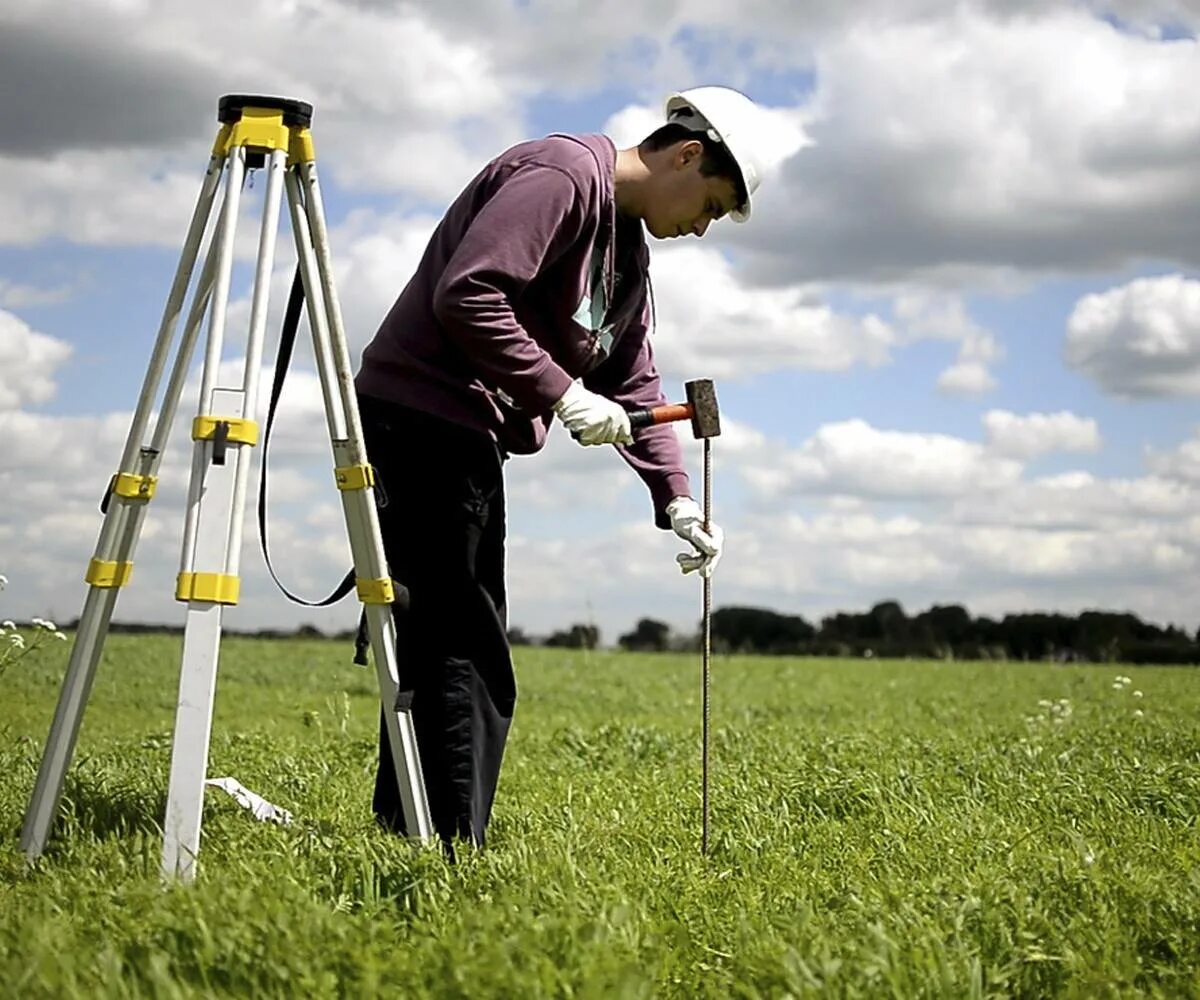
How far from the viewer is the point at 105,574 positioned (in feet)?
15.7

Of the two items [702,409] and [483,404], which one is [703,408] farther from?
[483,404]

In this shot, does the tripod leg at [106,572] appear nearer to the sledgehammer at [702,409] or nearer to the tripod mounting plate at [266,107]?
the tripod mounting plate at [266,107]

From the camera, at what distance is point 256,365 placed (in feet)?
13.7

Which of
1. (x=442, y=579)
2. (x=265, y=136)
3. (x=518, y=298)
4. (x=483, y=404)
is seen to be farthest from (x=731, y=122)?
(x=442, y=579)

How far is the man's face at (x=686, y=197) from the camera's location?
4750 mm

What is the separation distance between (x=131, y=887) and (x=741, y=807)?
289 centimetres

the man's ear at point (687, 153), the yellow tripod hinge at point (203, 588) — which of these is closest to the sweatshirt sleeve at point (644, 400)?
the man's ear at point (687, 153)

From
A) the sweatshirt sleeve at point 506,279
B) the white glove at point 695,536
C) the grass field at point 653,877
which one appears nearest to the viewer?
the grass field at point 653,877

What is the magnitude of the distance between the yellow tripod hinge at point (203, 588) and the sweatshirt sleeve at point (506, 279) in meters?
1.04

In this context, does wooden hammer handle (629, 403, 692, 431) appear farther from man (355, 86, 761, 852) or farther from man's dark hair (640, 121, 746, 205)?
man's dark hair (640, 121, 746, 205)

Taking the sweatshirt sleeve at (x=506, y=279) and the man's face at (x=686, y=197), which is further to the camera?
the man's face at (x=686, y=197)

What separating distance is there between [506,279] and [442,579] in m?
1.06

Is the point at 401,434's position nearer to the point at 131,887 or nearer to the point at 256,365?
the point at 256,365

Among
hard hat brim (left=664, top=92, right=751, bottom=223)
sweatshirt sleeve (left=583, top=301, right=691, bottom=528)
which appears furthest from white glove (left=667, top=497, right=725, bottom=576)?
hard hat brim (left=664, top=92, right=751, bottom=223)
